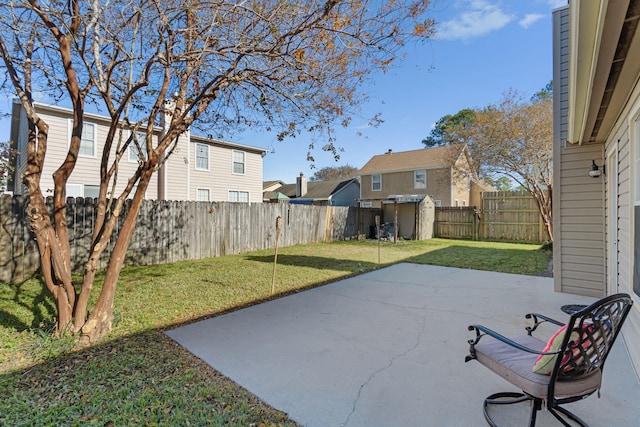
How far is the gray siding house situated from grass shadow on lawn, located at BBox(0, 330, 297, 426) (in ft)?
10.3

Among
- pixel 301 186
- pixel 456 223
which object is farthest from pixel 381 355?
pixel 301 186

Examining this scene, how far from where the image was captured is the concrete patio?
2.14m

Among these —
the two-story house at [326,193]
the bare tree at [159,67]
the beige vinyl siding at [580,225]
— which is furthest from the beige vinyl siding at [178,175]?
the beige vinyl siding at [580,225]

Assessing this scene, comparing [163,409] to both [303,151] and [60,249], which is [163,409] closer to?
[60,249]

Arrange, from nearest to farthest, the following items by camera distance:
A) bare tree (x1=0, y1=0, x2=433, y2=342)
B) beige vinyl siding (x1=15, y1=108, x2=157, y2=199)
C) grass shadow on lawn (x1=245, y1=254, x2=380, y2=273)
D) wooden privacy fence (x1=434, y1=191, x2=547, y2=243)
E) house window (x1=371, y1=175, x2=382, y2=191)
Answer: bare tree (x1=0, y1=0, x2=433, y2=342) → grass shadow on lawn (x1=245, y1=254, x2=380, y2=273) → beige vinyl siding (x1=15, y1=108, x2=157, y2=199) → wooden privacy fence (x1=434, y1=191, x2=547, y2=243) → house window (x1=371, y1=175, x2=382, y2=191)

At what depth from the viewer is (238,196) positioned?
15344 millimetres

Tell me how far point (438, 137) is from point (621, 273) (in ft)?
94.6

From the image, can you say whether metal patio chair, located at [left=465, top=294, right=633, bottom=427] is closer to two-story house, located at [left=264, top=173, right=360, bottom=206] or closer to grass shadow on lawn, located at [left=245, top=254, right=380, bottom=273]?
grass shadow on lawn, located at [left=245, top=254, right=380, bottom=273]

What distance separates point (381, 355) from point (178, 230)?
23.1 ft

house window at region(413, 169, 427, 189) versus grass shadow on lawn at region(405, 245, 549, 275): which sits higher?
house window at region(413, 169, 427, 189)

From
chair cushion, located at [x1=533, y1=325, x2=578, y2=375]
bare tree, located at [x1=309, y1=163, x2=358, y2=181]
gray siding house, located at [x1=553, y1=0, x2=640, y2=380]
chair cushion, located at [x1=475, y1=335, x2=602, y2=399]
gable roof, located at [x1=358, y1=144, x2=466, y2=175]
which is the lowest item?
chair cushion, located at [x1=475, y1=335, x2=602, y2=399]

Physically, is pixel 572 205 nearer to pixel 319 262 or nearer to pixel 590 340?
pixel 590 340

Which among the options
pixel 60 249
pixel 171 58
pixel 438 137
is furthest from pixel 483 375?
pixel 438 137

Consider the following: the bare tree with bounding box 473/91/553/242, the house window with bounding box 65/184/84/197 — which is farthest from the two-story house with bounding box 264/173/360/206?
the house window with bounding box 65/184/84/197
